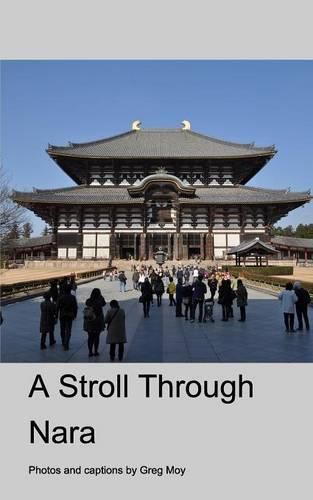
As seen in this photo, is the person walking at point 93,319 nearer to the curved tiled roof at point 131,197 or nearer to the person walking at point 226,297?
the person walking at point 226,297

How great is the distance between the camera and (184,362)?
7.93 m

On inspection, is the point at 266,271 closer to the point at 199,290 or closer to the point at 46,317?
the point at 199,290

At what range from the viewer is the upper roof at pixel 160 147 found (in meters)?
53.0

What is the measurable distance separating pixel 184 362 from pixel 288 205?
46097 mm

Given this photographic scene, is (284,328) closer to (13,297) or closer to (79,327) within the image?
(79,327)

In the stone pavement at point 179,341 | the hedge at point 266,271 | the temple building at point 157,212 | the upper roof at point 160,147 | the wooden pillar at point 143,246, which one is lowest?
the stone pavement at point 179,341

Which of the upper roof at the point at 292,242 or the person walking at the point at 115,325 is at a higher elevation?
the upper roof at the point at 292,242

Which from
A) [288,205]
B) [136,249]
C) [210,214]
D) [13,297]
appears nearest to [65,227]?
[136,249]

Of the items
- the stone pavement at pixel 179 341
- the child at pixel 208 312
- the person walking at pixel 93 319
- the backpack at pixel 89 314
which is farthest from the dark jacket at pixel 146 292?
the backpack at pixel 89 314

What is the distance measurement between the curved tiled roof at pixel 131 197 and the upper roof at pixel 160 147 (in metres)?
4.42

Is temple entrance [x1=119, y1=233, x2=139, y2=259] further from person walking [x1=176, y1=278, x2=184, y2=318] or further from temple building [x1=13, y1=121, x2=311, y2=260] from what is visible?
person walking [x1=176, y1=278, x2=184, y2=318]

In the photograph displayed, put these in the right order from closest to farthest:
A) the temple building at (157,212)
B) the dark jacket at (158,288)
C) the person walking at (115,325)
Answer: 1. the person walking at (115,325)
2. the dark jacket at (158,288)
3. the temple building at (157,212)

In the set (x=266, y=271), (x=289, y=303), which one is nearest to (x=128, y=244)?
(x=266, y=271)

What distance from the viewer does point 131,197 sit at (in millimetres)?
50875
